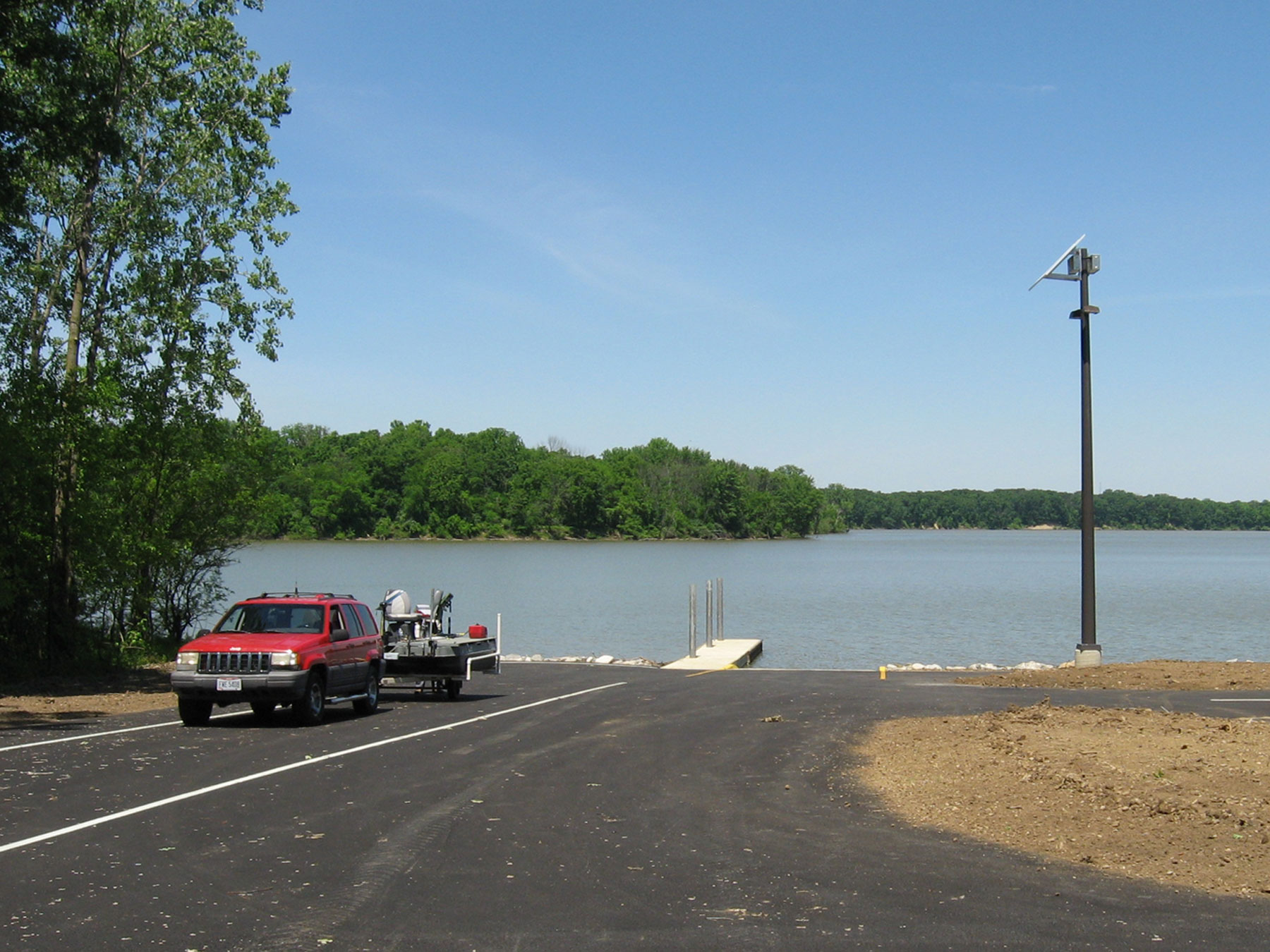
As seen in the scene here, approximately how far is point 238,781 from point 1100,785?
25.3 feet

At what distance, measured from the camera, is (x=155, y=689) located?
2183 cm

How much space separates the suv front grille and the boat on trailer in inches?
131

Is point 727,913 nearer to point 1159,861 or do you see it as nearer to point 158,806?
point 1159,861

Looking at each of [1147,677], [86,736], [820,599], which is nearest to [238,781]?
[86,736]

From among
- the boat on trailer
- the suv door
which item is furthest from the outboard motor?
the suv door

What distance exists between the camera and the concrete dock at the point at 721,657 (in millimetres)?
28828

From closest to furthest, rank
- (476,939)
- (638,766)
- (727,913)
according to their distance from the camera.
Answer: (476,939)
(727,913)
(638,766)

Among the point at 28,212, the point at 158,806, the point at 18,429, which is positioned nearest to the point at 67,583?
the point at 18,429

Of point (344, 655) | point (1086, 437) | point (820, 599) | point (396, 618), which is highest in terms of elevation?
point (1086, 437)

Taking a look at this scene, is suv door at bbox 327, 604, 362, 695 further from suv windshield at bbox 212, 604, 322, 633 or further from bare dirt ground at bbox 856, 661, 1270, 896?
bare dirt ground at bbox 856, 661, 1270, 896

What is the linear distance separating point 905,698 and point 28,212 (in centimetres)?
1982

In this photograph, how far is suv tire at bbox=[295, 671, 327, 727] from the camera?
16203 millimetres

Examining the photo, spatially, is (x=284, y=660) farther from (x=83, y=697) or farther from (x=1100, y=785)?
(x=1100, y=785)

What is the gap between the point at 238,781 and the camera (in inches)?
449
